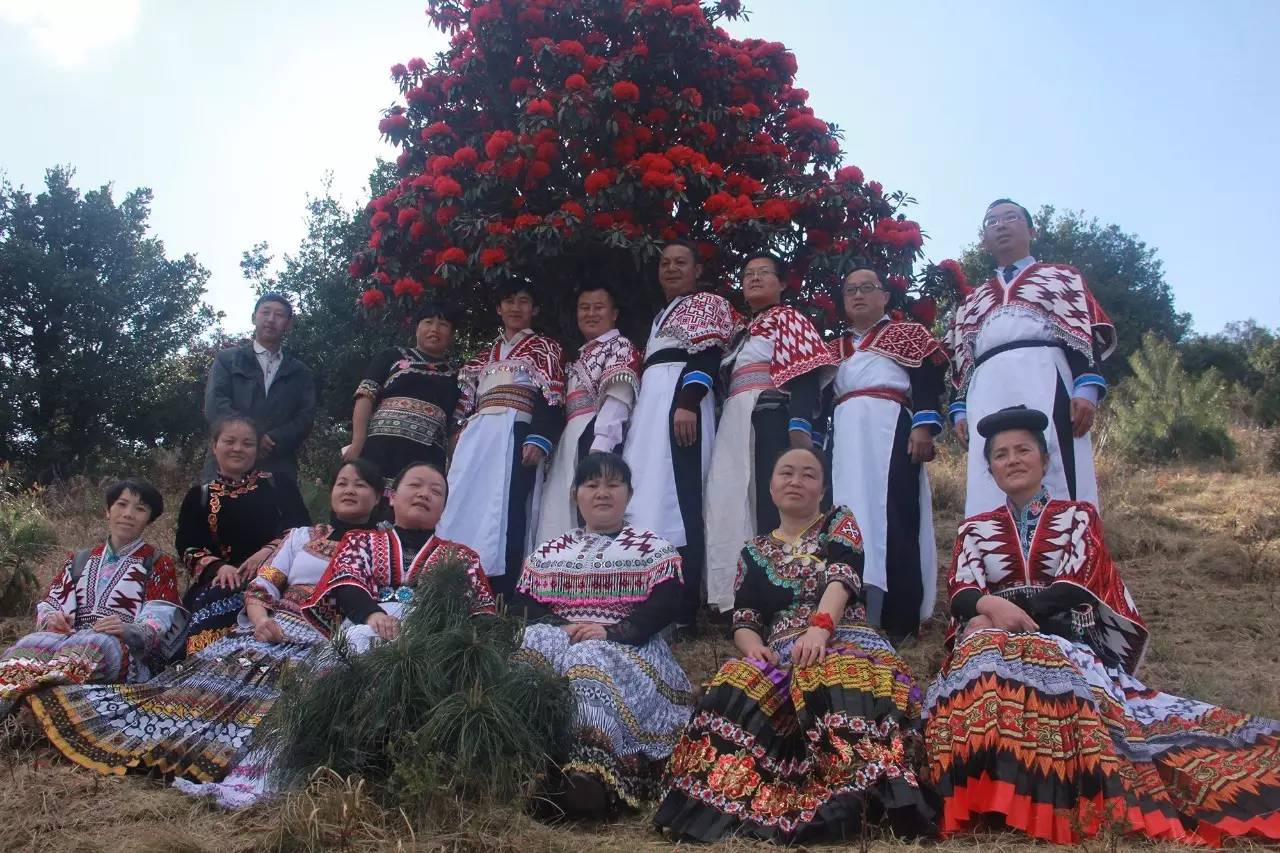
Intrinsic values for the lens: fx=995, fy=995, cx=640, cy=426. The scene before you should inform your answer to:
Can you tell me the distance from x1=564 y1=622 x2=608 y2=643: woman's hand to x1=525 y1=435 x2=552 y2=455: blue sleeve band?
1682 millimetres

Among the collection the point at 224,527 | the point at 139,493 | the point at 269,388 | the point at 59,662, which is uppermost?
the point at 269,388

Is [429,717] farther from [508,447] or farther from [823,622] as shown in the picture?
[508,447]

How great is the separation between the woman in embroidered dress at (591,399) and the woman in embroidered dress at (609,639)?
1.03 metres

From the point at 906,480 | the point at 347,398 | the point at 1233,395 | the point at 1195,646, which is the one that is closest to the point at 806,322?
the point at 906,480

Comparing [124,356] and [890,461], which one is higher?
[124,356]

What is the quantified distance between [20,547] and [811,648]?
5.97m

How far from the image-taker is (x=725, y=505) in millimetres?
4664

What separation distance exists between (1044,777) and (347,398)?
7342 mm

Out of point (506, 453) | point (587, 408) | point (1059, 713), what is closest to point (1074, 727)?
point (1059, 713)

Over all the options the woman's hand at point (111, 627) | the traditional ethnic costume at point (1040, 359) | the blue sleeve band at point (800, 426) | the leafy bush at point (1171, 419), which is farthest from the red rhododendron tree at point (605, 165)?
the leafy bush at point (1171, 419)

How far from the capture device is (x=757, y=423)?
4.74 meters

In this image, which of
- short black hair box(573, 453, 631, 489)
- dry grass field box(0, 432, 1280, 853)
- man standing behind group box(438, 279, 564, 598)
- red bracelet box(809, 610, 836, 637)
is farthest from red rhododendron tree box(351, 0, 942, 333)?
red bracelet box(809, 610, 836, 637)

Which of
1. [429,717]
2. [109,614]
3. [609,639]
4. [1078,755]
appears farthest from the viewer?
[109,614]

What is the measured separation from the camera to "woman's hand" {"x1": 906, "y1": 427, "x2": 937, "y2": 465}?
4598 millimetres
